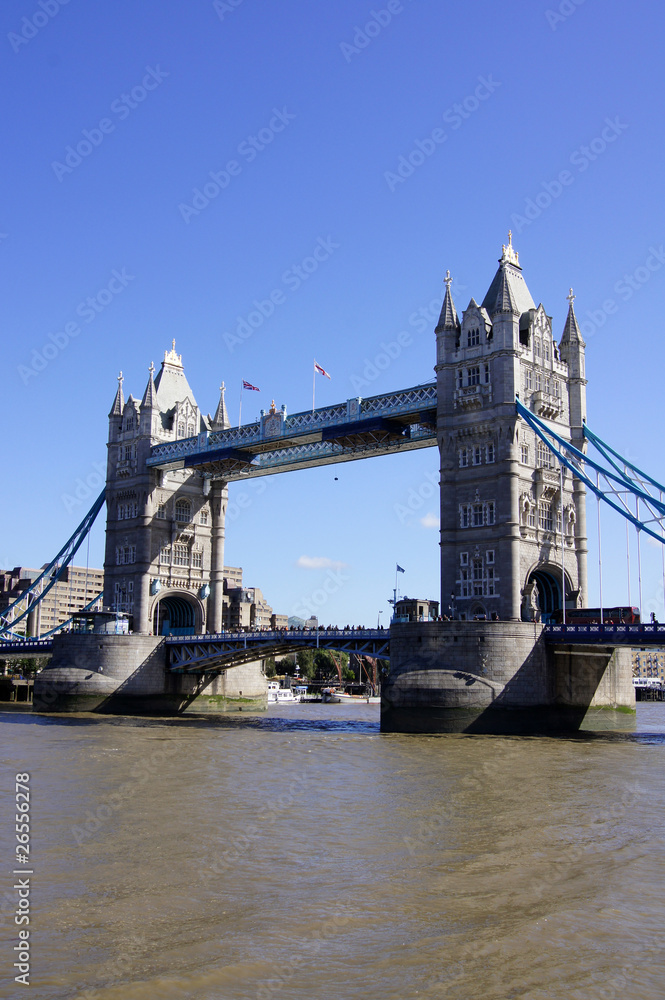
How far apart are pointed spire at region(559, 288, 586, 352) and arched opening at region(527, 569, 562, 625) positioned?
16201 mm

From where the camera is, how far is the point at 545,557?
62.6 meters

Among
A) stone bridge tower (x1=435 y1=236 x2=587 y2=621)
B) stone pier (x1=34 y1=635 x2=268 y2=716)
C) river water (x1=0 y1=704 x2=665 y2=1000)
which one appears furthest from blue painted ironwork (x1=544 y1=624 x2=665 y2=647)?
stone pier (x1=34 y1=635 x2=268 y2=716)

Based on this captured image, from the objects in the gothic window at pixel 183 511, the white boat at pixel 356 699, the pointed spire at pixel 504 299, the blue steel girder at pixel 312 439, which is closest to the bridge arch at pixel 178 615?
the gothic window at pixel 183 511

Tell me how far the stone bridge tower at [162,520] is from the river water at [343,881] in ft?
153

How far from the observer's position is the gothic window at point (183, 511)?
8788 centimetres

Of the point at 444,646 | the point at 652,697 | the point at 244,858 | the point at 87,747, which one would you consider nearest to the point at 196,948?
the point at 244,858

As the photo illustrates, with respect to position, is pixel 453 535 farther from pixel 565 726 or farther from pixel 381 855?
pixel 381 855

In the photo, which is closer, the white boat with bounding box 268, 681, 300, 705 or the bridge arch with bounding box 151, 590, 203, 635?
the bridge arch with bounding box 151, 590, 203, 635

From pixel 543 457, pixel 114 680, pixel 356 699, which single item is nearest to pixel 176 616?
pixel 114 680

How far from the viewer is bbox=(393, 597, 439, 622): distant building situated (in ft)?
Result: 198

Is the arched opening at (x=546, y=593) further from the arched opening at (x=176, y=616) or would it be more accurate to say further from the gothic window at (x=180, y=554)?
the arched opening at (x=176, y=616)

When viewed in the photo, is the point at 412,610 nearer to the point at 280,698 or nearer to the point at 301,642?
the point at 301,642

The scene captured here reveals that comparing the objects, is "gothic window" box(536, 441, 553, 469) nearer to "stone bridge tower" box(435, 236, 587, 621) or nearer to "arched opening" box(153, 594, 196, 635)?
"stone bridge tower" box(435, 236, 587, 621)

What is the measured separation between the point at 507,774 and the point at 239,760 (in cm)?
1233
